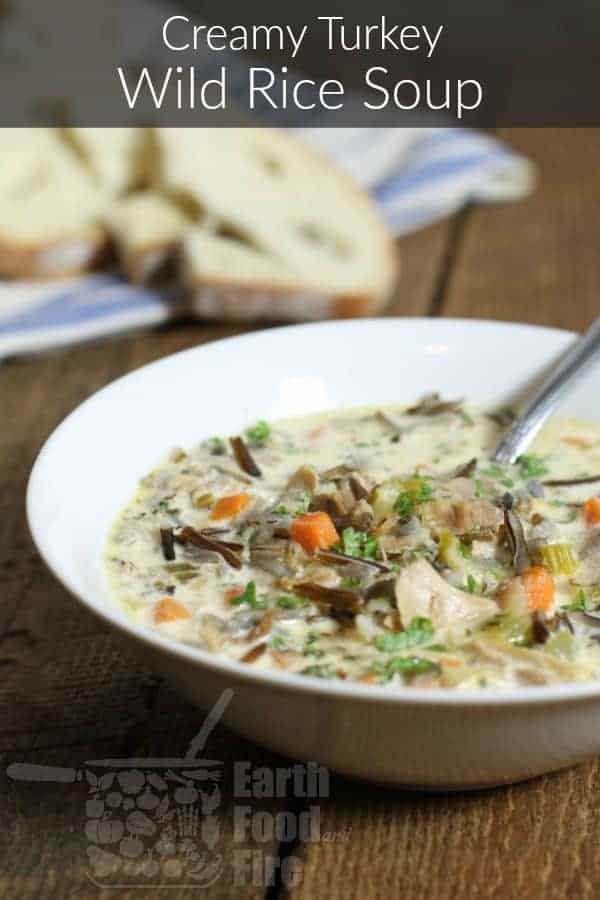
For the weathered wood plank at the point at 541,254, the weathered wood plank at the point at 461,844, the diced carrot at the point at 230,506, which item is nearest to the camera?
the weathered wood plank at the point at 461,844

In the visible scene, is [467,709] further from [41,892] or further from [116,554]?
[116,554]

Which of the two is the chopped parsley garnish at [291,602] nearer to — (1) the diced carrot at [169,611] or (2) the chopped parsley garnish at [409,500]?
(1) the diced carrot at [169,611]

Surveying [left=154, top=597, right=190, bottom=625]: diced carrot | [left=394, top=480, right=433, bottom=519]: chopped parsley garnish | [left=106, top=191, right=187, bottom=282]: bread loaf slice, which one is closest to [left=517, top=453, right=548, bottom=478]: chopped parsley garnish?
[left=394, top=480, right=433, bottom=519]: chopped parsley garnish

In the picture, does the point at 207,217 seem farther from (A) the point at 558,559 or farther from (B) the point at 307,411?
(A) the point at 558,559

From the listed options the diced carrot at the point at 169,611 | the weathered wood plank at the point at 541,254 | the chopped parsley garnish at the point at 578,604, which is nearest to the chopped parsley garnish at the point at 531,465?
the chopped parsley garnish at the point at 578,604

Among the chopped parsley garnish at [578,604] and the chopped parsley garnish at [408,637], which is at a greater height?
the chopped parsley garnish at [408,637]

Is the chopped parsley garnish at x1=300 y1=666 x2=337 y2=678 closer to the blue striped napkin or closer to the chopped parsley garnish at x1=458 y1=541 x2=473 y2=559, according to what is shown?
the chopped parsley garnish at x1=458 y1=541 x2=473 y2=559
